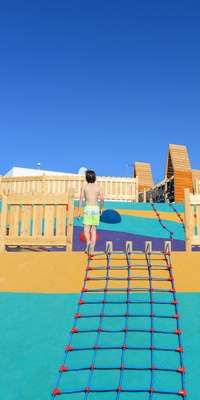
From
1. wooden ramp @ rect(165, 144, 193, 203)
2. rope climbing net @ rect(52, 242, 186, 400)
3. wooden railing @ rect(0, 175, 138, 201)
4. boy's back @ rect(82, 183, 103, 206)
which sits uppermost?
wooden ramp @ rect(165, 144, 193, 203)

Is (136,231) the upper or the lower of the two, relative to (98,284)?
upper

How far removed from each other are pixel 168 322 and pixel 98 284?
3.67 feet

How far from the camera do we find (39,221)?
586cm

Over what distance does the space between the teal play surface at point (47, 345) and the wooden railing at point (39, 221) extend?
184cm

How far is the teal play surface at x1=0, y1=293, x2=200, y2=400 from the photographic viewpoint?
7.97 feet

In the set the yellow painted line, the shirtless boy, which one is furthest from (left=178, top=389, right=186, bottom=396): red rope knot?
the shirtless boy

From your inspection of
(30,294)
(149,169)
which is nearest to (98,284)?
(30,294)

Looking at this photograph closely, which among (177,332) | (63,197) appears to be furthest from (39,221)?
(177,332)

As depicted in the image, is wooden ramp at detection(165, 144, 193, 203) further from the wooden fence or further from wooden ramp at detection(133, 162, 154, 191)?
the wooden fence

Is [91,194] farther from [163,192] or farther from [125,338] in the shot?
[163,192]

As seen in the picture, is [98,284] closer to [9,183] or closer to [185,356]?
[185,356]

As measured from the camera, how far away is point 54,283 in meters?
4.16

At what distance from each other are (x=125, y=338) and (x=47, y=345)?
0.75 meters

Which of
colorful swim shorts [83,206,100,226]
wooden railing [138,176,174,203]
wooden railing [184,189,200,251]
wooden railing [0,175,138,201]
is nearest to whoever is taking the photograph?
colorful swim shorts [83,206,100,226]
